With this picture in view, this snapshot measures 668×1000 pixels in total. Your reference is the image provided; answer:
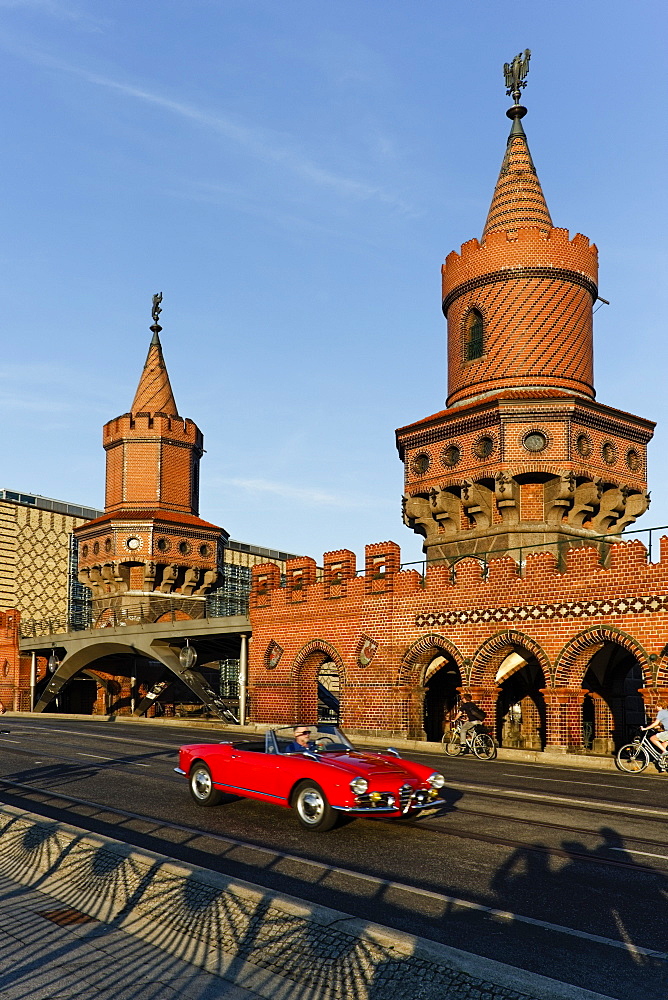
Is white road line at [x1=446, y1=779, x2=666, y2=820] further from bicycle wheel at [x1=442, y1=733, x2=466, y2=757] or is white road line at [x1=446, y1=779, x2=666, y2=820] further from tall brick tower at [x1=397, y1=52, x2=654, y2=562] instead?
tall brick tower at [x1=397, y1=52, x2=654, y2=562]

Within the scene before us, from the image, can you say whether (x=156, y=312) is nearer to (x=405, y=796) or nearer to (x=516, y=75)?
(x=516, y=75)

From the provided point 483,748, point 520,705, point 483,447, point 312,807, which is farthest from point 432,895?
point 483,447

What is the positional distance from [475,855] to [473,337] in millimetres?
25605

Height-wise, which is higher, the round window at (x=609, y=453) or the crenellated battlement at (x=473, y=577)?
the round window at (x=609, y=453)

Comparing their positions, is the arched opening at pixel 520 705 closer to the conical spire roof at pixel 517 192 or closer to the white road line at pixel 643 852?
the conical spire roof at pixel 517 192

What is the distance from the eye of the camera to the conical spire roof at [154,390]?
1950 inches

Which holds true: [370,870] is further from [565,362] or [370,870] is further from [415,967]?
[565,362]

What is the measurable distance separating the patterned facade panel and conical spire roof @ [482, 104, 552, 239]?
15.1 metres

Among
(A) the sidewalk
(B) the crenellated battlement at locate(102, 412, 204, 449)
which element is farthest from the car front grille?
(B) the crenellated battlement at locate(102, 412, 204, 449)

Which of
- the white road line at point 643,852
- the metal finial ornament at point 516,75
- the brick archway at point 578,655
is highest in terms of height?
the metal finial ornament at point 516,75

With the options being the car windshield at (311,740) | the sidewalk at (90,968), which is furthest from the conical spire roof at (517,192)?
the sidewalk at (90,968)

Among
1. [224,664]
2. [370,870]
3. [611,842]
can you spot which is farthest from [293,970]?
[224,664]

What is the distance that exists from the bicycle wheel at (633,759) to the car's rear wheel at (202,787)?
999cm

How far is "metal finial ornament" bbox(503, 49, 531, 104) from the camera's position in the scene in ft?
115
